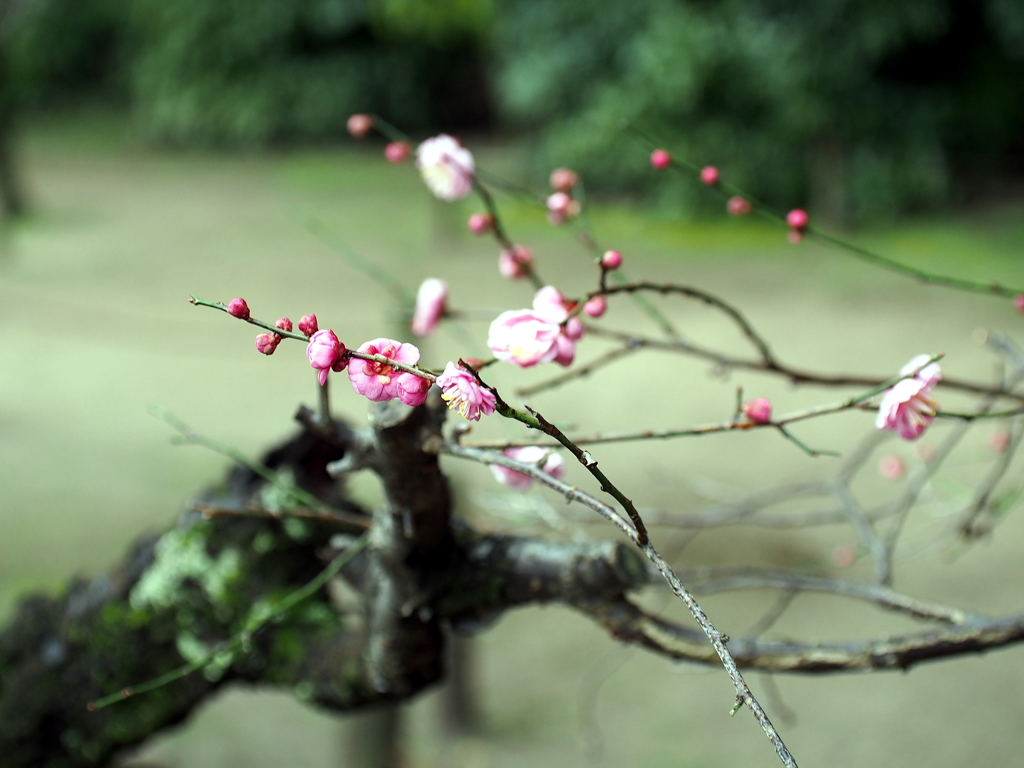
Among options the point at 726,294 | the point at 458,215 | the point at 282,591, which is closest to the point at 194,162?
the point at 458,215

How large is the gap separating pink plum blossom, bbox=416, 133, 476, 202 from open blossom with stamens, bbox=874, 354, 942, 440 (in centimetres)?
30

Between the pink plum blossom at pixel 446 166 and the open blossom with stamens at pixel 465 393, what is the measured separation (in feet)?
1.01

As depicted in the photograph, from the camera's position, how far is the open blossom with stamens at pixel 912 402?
45 centimetres

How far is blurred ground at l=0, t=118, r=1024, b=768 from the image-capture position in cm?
178

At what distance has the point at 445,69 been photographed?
6.06 meters

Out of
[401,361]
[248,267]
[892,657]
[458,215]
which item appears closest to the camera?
[401,361]

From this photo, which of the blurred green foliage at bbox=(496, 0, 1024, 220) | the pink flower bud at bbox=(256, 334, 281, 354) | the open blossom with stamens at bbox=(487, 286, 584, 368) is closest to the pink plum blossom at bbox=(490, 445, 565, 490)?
the open blossom with stamens at bbox=(487, 286, 584, 368)

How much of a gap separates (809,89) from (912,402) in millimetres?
3999

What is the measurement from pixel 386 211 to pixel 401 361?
4391mm

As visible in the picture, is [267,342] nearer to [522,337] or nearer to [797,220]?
[522,337]

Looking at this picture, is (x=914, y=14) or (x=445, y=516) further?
(x=914, y=14)

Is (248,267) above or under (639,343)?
above

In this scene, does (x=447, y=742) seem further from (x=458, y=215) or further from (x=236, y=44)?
(x=236, y=44)

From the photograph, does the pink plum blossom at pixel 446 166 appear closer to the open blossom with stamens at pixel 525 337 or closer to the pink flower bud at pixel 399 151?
the pink flower bud at pixel 399 151
